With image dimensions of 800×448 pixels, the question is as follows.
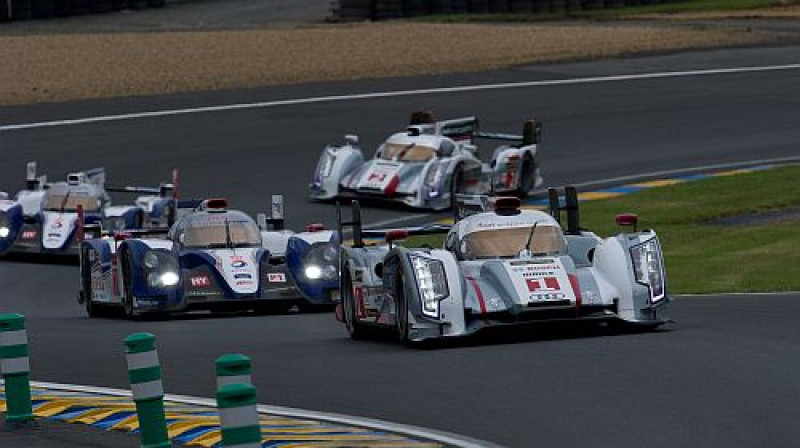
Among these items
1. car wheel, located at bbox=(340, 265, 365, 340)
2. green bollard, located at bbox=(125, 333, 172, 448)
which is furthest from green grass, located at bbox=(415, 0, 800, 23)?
green bollard, located at bbox=(125, 333, 172, 448)

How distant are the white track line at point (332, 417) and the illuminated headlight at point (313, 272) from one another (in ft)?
25.9

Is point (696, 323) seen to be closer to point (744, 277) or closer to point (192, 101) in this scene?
point (744, 277)

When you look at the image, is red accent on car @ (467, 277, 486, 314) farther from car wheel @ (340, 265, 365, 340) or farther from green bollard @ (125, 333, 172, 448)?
green bollard @ (125, 333, 172, 448)

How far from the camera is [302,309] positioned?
25.9 m

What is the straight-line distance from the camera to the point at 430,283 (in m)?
18.5

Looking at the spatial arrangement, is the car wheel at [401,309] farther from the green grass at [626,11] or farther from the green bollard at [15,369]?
the green grass at [626,11]

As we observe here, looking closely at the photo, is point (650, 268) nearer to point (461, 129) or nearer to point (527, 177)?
point (527, 177)

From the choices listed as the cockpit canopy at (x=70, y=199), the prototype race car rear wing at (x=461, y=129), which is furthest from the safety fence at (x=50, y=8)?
the cockpit canopy at (x=70, y=199)

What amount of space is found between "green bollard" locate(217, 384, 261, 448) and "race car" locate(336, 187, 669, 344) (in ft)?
26.3

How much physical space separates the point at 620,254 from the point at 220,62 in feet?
130

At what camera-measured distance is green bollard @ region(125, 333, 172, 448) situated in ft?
41.9

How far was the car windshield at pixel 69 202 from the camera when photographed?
115ft

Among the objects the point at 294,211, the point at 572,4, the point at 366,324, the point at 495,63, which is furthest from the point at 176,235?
the point at 572,4

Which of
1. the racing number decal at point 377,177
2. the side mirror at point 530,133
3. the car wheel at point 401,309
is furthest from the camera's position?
the side mirror at point 530,133
